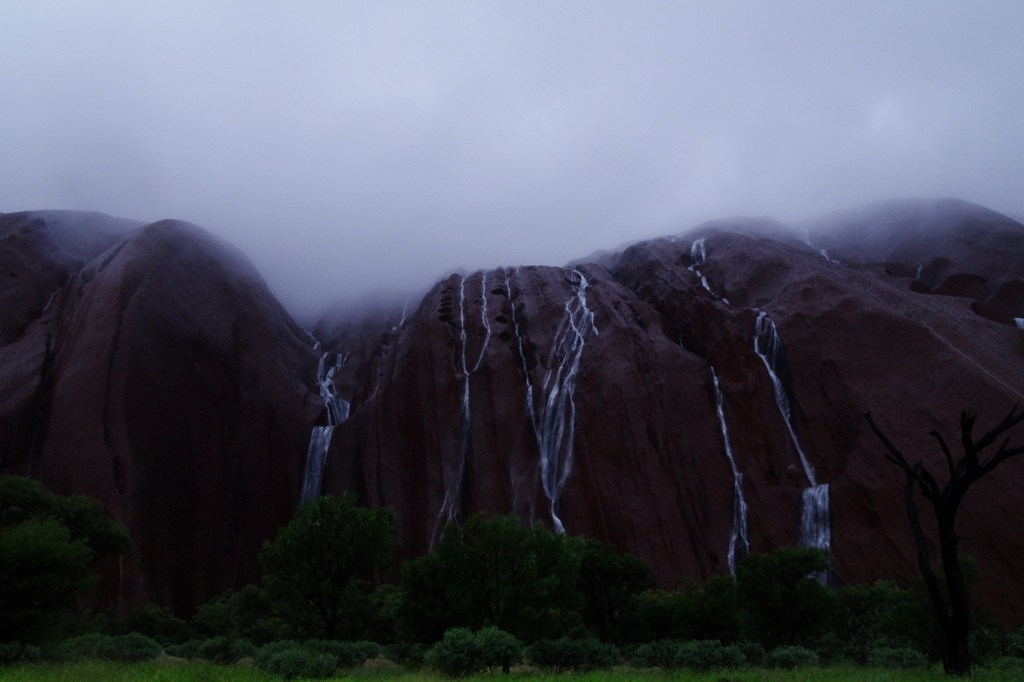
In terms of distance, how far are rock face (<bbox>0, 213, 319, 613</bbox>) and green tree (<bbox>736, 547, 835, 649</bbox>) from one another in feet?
122

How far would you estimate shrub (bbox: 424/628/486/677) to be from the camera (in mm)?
19203

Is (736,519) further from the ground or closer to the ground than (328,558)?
closer to the ground

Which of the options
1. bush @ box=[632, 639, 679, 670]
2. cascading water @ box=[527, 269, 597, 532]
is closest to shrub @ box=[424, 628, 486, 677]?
bush @ box=[632, 639, 679, 670]

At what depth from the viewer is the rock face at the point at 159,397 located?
1976 inches

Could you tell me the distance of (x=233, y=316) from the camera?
65.6m

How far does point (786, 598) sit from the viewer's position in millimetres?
30828

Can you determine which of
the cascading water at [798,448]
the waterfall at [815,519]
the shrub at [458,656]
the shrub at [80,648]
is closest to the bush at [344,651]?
the shrub at [458,656]

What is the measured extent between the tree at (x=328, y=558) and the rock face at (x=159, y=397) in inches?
933

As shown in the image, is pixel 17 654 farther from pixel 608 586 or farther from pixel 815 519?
pixel 815 519

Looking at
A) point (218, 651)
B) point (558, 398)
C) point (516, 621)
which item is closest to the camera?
point (516, 621)

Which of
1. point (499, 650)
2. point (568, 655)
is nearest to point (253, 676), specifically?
point (499, 650)

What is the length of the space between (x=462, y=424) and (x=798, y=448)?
24.8m

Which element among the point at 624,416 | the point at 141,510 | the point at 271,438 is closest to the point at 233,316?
the point at 271,438

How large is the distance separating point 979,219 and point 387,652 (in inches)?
2704
